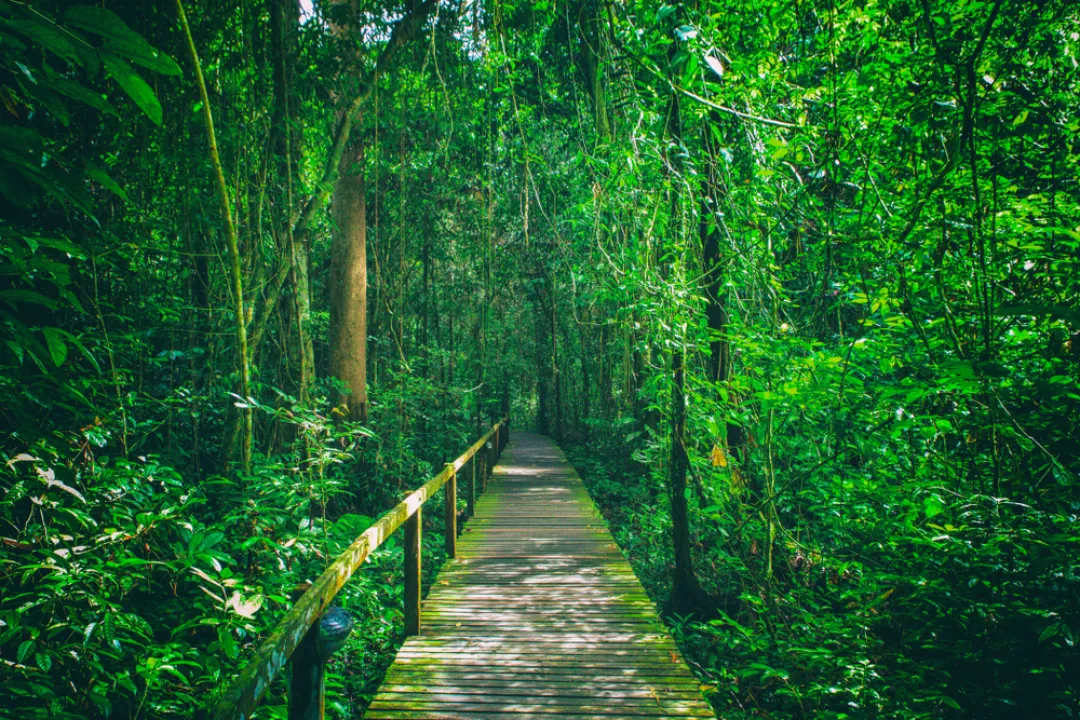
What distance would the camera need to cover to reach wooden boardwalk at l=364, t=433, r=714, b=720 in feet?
8.45

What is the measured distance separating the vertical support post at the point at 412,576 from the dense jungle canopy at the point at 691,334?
0.59m

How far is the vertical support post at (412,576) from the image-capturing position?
331 centimetres

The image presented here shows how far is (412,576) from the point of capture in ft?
11.0

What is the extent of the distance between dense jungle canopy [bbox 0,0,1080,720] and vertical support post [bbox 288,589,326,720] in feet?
0.98

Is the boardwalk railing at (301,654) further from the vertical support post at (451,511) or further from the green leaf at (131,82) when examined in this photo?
the vertical support post at (451,511)

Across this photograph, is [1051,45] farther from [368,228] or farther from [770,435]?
[368,228]

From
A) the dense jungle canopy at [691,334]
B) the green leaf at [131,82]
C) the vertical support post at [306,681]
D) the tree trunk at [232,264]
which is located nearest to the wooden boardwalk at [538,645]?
the dense jungle canopy at [691,334]

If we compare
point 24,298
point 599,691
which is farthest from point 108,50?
point 599,691

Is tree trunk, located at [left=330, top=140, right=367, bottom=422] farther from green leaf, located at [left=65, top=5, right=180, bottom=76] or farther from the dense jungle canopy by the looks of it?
green leaf, located at [left=65, top=5, right=180, bottom=76]

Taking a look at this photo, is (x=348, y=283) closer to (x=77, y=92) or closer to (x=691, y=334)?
(x=691, y=334)

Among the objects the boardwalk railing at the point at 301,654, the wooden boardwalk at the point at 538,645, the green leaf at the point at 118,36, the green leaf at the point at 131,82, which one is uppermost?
the green leaf at the point at 118,36

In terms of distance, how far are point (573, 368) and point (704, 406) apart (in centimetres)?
1234

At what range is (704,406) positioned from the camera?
432 cm

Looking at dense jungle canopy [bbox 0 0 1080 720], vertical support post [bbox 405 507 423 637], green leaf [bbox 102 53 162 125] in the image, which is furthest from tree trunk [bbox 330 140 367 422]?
green leaf [bbox 102 53 162 125]
